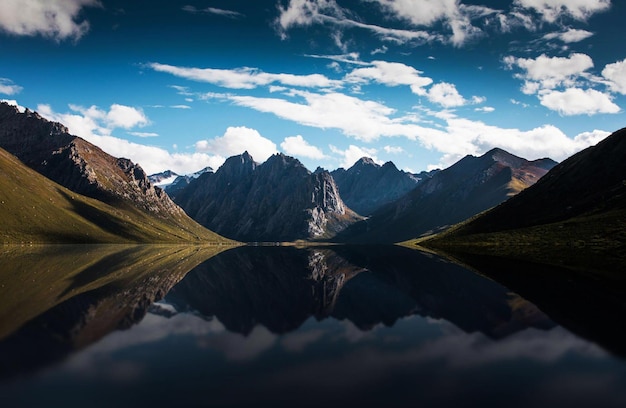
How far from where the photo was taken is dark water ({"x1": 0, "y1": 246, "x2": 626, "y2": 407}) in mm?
21875

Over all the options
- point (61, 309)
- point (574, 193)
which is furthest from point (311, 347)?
point (574, 193)

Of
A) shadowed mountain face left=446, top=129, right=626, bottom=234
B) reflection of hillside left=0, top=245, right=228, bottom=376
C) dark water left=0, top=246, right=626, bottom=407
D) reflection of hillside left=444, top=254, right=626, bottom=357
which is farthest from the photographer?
shadowed mountain face left=446, top=129, right=626, bottom=234

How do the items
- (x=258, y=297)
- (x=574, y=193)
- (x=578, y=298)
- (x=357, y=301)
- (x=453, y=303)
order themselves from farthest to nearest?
(x=574, y=193)
(x=258, y=297)
(x=357, y=301)
(x=453, y=303)
(x=578, y=298)

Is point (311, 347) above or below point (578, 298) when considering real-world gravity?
below

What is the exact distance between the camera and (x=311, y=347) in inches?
1226

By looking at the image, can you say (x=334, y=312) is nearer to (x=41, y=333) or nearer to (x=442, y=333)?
(x=442, y=333)

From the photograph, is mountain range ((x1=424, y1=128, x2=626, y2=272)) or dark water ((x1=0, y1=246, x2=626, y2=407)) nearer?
dark water ((x1=0, y1=246, x2=626, y2=407))

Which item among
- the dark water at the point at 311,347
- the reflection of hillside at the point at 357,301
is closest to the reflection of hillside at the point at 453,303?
the reflection of hillside at the point at 357,301

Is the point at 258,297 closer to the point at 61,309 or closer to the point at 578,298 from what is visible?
the point at 61,309

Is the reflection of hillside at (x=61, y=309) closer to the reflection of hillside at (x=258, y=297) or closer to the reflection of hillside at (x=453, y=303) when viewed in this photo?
the reflection of hillside at (x=258, y=297)

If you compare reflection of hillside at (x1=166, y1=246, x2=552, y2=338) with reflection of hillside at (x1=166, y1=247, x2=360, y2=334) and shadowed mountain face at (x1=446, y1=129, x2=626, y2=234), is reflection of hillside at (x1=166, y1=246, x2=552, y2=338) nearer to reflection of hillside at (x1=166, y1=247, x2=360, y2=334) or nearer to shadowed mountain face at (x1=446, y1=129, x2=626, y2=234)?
reflection of hillside at (x1=166, y1=247, x2=360, y2=334)

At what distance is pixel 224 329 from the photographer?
121ft

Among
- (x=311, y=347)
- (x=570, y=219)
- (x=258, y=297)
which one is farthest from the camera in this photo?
(x=570, y=219)

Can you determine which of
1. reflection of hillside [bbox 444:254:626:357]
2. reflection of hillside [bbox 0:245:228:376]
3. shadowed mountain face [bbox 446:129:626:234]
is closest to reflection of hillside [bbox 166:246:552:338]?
reflection of hillside [bbox 444:254:626:357]
